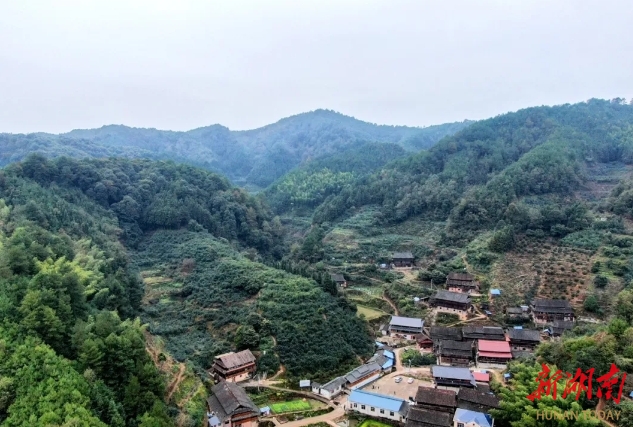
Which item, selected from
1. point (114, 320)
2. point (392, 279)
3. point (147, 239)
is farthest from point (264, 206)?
point (114, 320)

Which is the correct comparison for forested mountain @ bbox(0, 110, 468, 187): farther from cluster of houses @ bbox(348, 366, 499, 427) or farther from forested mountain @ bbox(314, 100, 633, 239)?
cluster of houses @ bbox(348, 366, 499, 427)

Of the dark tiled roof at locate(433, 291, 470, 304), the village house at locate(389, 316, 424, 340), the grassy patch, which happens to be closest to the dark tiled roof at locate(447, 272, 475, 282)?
the dark tiled roof at locate(433, 291, 470, 304)

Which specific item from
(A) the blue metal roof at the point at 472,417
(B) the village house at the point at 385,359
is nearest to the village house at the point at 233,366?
(B) the village house at the point at 385,359

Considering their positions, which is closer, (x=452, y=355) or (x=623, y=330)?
(x=623, y=330)

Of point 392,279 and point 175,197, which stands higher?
point 175,197

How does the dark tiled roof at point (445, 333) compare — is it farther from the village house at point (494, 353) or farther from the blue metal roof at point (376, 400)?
the blue metal roof at point (376, 400)

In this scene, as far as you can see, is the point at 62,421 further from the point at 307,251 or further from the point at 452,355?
the point at 307,251

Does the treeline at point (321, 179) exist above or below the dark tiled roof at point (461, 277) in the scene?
above
